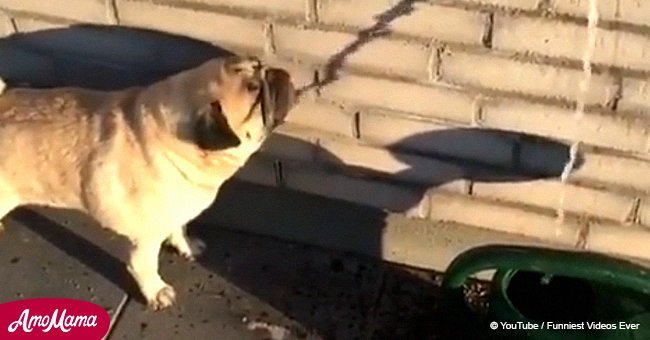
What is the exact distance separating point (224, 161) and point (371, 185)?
55 centimetres

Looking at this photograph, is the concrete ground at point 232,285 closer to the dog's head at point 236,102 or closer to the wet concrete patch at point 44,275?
the wet concrete patch at point 44,275

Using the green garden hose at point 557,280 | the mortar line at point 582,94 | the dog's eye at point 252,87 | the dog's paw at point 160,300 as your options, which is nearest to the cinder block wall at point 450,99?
the mortar line at point 582,94

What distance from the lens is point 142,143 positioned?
2.69m

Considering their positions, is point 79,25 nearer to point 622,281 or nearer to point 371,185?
point 371,185

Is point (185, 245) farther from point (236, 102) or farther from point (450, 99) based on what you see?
point (450, 99)

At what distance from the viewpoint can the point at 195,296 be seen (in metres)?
3.16

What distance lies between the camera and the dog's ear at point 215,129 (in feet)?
8.16

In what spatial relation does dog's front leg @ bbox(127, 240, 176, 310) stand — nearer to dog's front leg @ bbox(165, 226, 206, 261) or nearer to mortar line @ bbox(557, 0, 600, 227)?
dog's front leg @ bbox(165, 226, 206, 261)

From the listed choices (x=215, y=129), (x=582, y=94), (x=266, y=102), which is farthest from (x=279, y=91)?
(x=582, y=94)

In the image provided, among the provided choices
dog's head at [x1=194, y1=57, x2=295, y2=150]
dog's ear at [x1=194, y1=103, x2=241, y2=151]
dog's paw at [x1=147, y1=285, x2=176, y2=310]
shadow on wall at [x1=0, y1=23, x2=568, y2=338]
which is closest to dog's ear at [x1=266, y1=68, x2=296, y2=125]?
dog's head at [x1=194, y1=57, x2=295, y2=150]

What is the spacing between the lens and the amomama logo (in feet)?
10.1

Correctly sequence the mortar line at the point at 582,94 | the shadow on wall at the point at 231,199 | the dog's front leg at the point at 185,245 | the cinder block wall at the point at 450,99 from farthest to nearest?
1. the dog's front leg at the point at 185,245
2. the shadow on wall at the point at 231,199
3. the cinder block wall at the point at 450,99
4. the mortar line at the point at 582,94

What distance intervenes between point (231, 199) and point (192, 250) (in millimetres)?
189

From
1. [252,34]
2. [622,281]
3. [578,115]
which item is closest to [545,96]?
[578,115]
